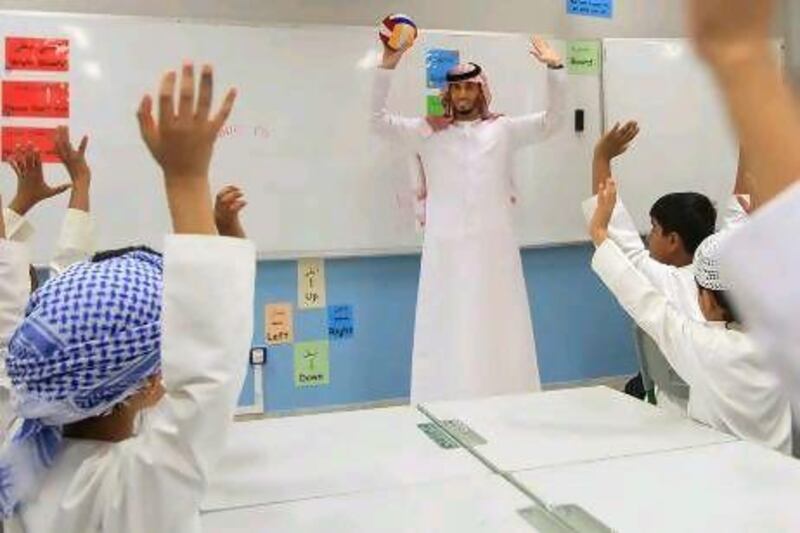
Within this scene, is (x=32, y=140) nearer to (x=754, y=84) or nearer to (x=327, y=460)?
(x=327, y=460)

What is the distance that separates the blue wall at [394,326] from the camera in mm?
3191

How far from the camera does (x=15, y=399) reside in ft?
3.26

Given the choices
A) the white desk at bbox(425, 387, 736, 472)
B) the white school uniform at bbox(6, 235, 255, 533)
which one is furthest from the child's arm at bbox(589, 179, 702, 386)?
the white school uniform at bbox(6, 235, 255, 533)

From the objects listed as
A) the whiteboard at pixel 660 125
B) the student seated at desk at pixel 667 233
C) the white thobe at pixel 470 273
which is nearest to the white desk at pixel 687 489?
the student seated at desk at pixel 667 233

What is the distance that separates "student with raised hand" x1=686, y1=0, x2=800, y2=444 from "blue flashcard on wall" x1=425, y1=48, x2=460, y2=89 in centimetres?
285

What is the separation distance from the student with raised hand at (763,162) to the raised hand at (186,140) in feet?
1.72

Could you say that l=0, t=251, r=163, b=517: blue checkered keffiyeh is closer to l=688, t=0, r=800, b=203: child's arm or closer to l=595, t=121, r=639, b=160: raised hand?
l=688, t=0, r=800, b=203: child's arm

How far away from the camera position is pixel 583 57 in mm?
3439

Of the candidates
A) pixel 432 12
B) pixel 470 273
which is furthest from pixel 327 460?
pixel 432 12

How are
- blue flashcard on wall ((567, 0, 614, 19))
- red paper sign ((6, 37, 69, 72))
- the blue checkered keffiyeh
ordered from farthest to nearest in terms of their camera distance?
blue flashcard on wall ((567, 0, 614, 19))
red paper sign ((6, 37, 69, 72))
the blue checkered keffiyeh

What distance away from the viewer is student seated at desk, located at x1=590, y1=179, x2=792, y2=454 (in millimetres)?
1629

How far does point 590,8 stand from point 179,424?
10.2 feet

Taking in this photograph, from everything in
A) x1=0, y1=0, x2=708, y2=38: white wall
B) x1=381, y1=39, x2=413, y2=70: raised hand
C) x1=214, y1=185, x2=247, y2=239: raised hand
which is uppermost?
x1=0, y1=0, x2=708, y2=38: white wall

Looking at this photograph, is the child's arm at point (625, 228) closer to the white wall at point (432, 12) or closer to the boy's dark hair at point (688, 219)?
the boy's dark hair at point (688, 219)
